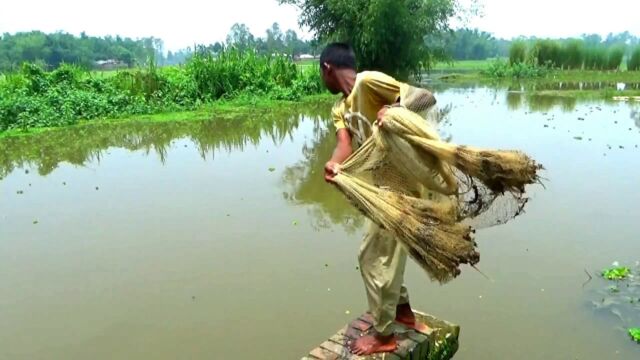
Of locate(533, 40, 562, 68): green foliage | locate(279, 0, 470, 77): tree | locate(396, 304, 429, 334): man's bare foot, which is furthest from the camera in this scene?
locate(533, 40, 562, 68): green foliage

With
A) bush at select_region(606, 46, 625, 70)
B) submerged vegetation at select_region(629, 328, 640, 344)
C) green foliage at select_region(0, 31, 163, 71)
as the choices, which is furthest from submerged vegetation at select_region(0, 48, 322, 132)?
green foliage at select_region(0, 31, 163, 71)

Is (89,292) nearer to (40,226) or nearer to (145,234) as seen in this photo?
(145,234)

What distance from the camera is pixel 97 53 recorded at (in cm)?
6041

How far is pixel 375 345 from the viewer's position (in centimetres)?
283

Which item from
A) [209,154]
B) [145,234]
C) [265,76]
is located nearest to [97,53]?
[265,76]

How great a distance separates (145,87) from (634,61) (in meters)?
26.2

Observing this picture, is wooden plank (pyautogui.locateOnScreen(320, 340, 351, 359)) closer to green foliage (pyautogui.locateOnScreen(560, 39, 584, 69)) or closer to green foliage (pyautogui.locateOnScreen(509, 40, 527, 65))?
green foliage (pyautogui.locateOnScreen(509, 40, 527, 65))

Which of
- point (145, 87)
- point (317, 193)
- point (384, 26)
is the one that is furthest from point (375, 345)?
point (384, 26)

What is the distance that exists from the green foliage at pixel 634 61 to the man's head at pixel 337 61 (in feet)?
104

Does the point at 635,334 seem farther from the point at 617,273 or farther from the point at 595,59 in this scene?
the point at 595,59

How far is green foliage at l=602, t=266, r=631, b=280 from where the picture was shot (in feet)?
13.6

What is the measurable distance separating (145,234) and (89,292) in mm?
1245

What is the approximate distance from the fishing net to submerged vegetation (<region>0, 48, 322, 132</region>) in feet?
36.9

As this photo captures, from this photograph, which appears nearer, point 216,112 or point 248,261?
point 248,261
